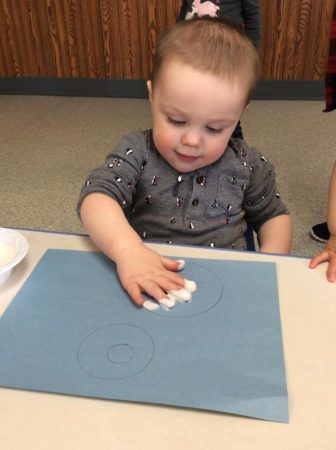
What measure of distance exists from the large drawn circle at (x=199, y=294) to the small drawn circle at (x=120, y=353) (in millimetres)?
64

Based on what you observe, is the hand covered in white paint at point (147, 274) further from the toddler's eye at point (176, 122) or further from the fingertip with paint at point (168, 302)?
the toddler's eye at point (176, 122)

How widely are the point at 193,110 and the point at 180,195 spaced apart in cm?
18

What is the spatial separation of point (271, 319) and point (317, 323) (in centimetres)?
5

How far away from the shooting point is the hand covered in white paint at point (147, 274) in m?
0.53

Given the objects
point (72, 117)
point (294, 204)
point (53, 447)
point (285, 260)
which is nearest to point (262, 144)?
point (294, 204)

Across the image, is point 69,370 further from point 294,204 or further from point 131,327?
point 294,204

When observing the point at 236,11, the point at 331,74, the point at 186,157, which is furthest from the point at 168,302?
the point at 236,11

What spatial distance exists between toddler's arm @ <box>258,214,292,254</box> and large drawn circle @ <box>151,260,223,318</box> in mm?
257

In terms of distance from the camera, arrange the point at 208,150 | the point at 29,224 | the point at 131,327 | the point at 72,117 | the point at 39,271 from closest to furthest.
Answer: the point at 131,327 < the point at 39,271 < the point at 208,150 < the point at 29,224 < the point at 72,117

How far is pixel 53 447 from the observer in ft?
1.21

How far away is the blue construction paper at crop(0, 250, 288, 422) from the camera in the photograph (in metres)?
0.41

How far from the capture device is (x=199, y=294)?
54 cm

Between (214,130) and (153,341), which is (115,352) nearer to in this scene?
(153,341)

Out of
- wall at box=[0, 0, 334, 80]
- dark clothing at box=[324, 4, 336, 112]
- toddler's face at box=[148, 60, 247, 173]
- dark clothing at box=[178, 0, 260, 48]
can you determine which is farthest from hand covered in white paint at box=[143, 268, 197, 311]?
wall at box=[0, 0, 334, 80]
